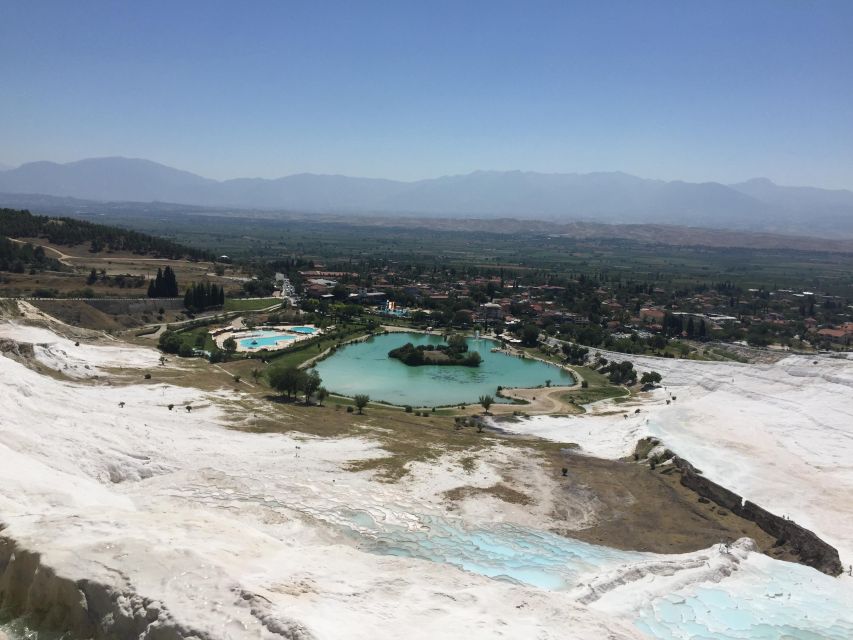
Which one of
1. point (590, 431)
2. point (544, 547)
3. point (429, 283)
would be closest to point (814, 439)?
A: point (590, 431)

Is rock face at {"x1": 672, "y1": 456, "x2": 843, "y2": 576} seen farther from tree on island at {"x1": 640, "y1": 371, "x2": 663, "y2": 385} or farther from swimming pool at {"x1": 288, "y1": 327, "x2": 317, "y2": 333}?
swimming pool at {"x1": 288, "y1": 327, "x2": 317, "y2": 333}

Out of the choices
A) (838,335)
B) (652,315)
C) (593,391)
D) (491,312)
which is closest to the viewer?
(593,391)

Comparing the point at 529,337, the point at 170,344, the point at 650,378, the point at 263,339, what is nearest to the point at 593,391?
the point at 650,378

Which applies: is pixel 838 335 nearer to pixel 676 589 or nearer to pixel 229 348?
pixel 229 348

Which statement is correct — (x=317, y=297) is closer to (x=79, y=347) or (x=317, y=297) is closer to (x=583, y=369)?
(x=583, y=369)

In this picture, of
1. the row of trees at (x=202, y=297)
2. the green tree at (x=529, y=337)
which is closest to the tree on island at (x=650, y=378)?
the green tree at (x=529, y=337)
